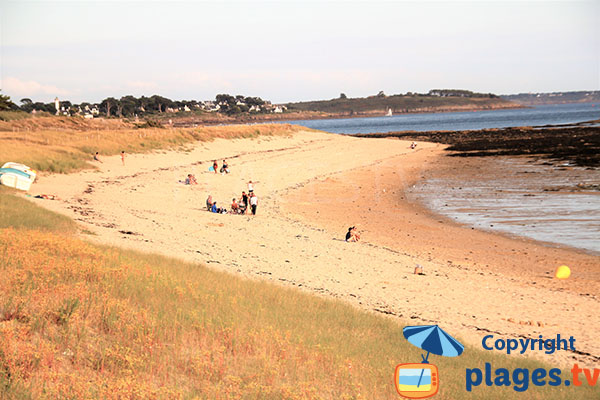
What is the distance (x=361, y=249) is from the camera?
20594mm

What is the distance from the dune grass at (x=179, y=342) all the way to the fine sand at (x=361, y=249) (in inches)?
102

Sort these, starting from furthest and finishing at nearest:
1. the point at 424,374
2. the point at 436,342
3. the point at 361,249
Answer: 1. the point at 361,249
2. the point at 436,342
3. the point at 424,374

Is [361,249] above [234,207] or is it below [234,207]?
below

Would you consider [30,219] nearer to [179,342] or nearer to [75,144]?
[179,342]

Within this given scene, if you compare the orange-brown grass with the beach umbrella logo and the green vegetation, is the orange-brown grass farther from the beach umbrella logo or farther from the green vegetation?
the beach umbrella logo

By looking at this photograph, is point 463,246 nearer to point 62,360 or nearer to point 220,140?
point 62,360

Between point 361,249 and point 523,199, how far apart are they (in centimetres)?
1559

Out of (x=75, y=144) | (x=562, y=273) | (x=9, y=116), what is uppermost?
(x=9, y=116)

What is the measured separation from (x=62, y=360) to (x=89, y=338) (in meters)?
0.73

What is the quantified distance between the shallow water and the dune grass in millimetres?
13671

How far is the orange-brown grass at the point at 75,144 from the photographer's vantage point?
36906mm

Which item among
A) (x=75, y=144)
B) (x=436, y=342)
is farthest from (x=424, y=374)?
(x=75, y=144)

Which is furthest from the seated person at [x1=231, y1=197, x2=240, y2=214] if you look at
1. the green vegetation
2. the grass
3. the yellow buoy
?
the grass

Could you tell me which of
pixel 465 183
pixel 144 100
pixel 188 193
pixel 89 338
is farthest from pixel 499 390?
pixel 144 100
